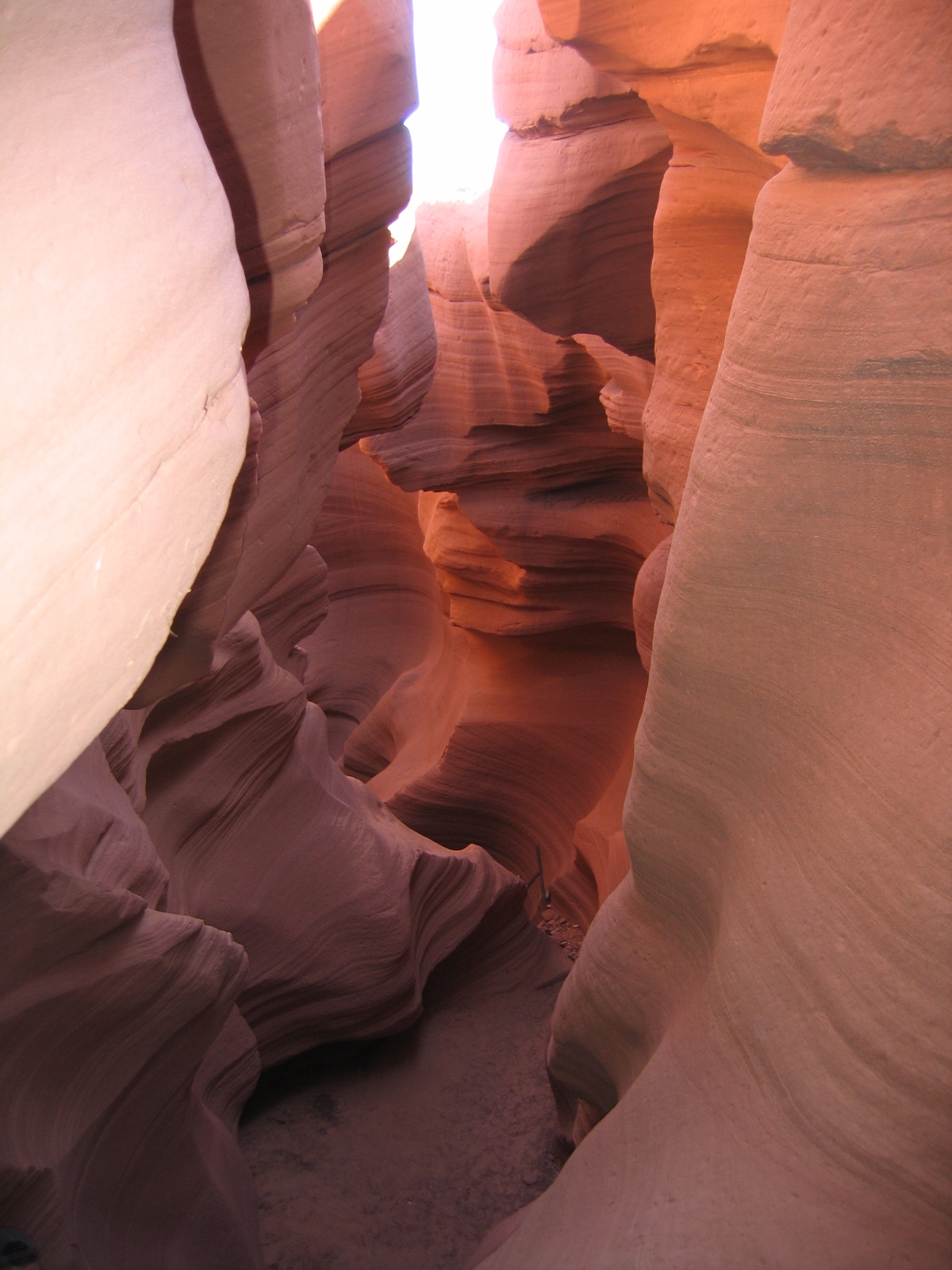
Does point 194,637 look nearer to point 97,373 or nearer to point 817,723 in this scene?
point 817,723

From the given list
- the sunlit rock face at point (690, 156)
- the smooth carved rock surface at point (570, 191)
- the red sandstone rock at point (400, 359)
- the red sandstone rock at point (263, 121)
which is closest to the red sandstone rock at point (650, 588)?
the sunlit rock face at point (690, 156)

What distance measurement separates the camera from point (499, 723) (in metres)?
7.68

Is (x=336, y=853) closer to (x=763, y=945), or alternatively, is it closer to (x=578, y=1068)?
(x=578, y=1068)

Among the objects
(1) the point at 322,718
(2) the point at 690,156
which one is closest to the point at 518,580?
(1) the point at 322,718

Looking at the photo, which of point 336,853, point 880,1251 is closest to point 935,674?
point 880,1251

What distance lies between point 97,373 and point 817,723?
4.79ft

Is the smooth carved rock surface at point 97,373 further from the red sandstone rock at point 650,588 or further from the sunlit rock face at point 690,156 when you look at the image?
the red sandstone rock at point 650,588

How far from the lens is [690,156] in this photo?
11.9ft

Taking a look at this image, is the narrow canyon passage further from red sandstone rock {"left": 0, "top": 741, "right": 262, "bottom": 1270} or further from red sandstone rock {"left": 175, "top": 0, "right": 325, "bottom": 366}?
red sandstone rock {"left": 175, "top": 0, "right": 325, "bottom": 366}

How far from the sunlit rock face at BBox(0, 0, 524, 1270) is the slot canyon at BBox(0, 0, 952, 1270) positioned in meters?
0.01

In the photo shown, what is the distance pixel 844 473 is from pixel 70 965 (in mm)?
2236

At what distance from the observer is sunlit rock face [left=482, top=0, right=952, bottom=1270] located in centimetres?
164

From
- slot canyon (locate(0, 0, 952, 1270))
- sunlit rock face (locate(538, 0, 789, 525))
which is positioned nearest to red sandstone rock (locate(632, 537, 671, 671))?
slot canyon (locate(0, 0, 952, 1270))

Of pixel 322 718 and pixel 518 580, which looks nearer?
pixel 322 718
